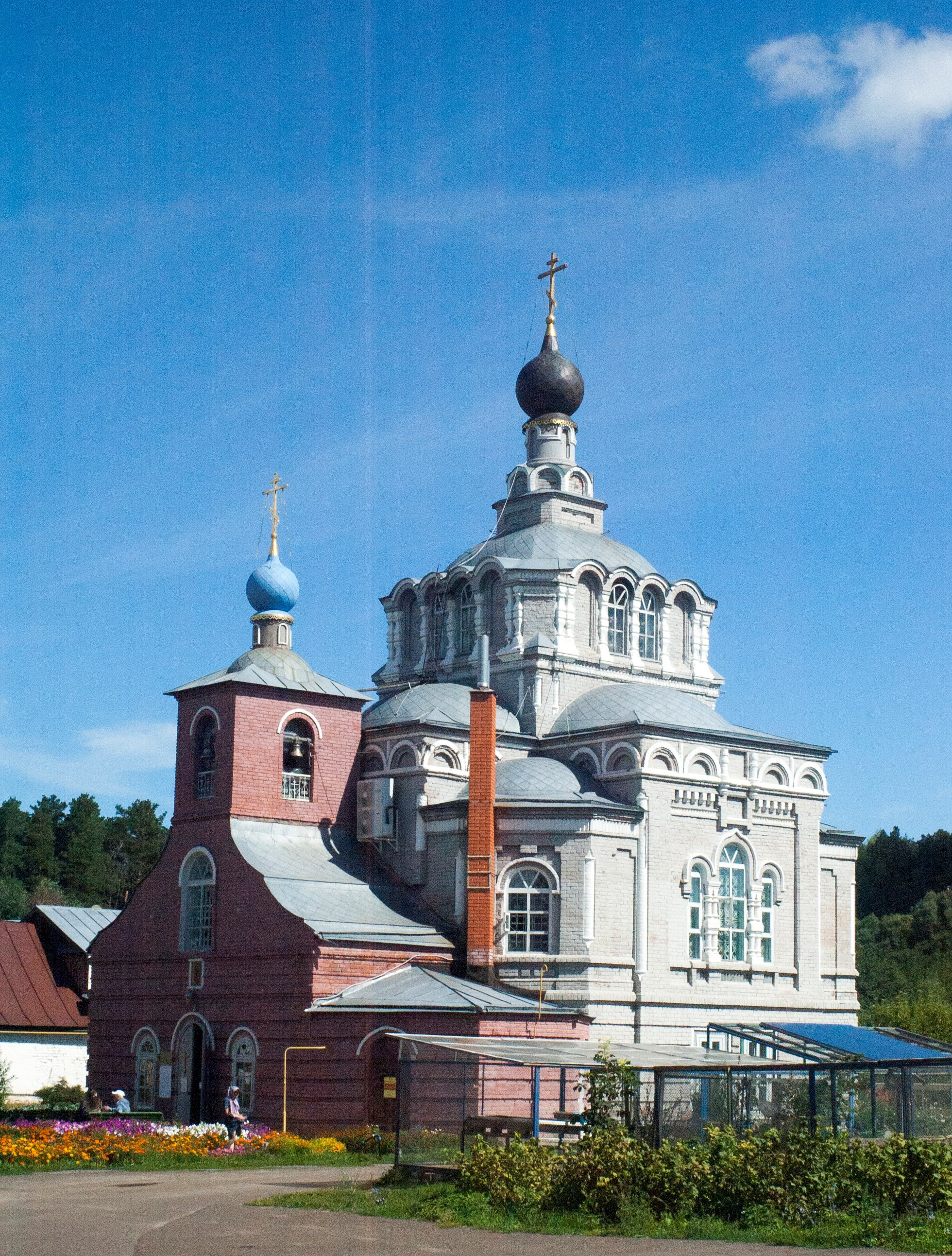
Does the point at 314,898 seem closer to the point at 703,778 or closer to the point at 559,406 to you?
the point at 703,778

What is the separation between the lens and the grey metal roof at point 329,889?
31.5m

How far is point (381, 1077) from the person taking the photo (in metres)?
29.7

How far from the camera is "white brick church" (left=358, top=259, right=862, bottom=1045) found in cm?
3325

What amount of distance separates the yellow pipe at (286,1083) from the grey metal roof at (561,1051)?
1.34 metres

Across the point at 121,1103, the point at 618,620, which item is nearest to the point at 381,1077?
the point at 121,1103

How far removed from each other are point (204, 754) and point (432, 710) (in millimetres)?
4892

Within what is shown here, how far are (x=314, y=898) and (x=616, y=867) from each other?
5.99 meters

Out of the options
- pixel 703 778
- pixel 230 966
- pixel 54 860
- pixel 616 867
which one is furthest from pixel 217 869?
pixel 54 860

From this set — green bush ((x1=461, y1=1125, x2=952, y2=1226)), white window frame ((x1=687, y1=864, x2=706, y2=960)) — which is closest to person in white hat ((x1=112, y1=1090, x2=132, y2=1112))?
green bush ((x1=461, y1=1125, x2=952, y2=1226))

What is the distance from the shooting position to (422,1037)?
25.1 metres

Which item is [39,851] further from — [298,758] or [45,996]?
[298,758]

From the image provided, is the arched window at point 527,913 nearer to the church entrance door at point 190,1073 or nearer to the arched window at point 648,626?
the church entrance door at point 190,1073

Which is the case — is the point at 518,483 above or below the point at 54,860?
above

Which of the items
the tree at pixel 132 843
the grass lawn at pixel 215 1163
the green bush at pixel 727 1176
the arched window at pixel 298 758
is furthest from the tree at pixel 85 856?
the green bush at pixel 727 1176
